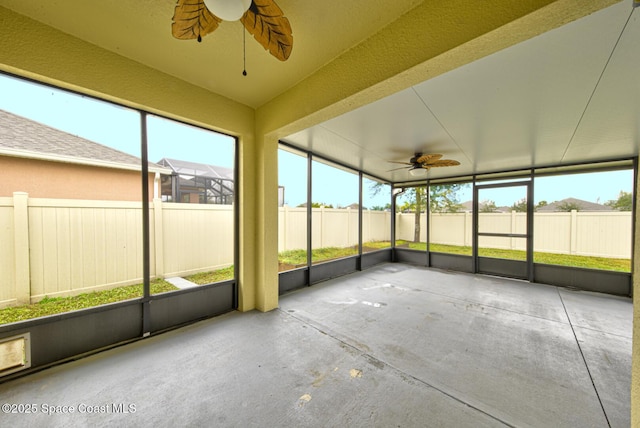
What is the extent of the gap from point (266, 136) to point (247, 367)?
2528 mm

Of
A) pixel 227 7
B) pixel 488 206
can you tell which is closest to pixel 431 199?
pixel 488 206

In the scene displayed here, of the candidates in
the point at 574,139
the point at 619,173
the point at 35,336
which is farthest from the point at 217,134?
the point at 619,173

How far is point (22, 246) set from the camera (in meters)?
1.85

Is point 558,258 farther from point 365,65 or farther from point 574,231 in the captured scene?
point 365,65

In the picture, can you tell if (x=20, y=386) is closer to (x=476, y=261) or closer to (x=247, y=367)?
(x=247, y=367)

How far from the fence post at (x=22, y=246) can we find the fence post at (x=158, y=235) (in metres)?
0.87

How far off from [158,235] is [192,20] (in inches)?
83.8

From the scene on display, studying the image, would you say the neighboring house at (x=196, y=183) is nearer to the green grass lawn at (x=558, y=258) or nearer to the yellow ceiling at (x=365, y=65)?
the yellow ceiling at (x=365, y=65)

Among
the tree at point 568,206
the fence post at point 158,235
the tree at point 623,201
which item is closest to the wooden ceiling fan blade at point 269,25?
the fence post at point 158,235

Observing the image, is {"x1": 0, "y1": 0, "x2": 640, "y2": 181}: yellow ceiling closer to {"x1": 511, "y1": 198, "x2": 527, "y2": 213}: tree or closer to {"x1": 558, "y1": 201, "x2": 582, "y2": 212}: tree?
{"x1": 511, "y1": 198, "x2": 527, "y2": 213}: tree

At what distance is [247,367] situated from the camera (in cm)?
191

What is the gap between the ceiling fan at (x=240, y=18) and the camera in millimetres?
1028

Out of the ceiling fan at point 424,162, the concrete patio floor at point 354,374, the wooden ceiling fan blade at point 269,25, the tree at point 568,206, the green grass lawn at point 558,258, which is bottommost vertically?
the concrete patio floor at point 354,374

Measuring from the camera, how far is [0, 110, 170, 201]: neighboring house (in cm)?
178
